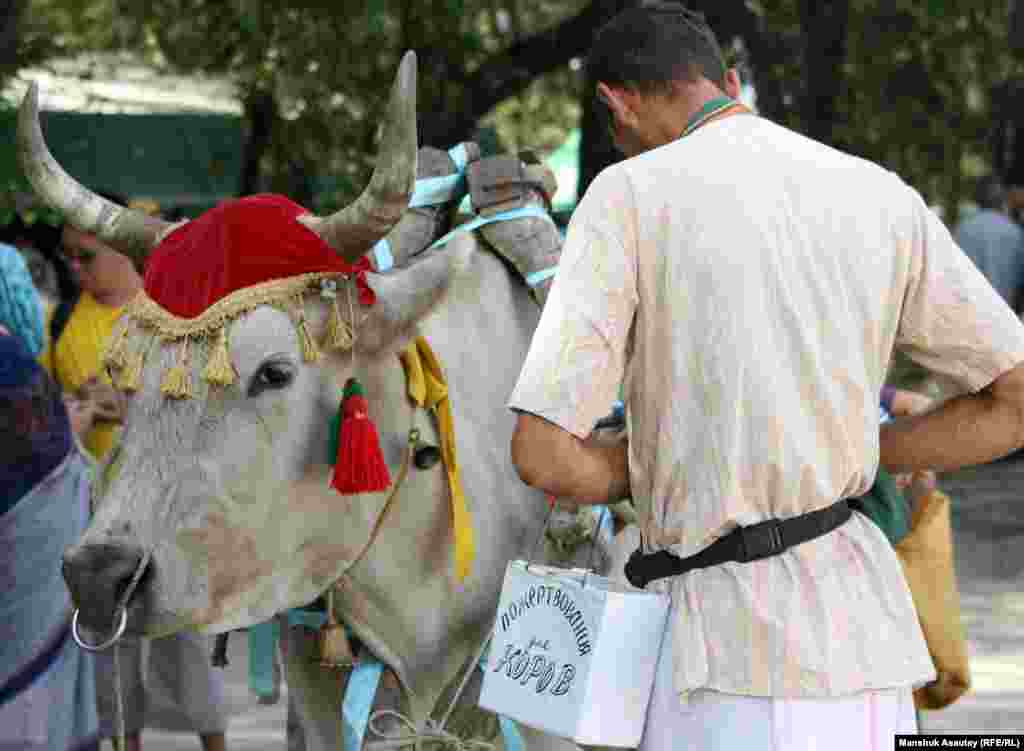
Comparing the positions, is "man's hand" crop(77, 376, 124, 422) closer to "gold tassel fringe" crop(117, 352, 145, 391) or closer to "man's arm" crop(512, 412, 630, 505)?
"gold tassel fringe" crop(117, 352, 145, 391)

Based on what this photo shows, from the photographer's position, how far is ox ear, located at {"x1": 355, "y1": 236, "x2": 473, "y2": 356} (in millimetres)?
3893

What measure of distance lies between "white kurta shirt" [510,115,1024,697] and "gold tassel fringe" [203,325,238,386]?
88 cm

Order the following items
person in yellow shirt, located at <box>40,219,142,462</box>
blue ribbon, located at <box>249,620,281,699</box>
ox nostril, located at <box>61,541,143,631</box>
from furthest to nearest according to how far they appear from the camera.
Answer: person in yellow shirt, located at <box>40,219,142,462</box> → blue ribbon, located at <box>249,620,281,699</box> → ox nostril, located at <box>61,541,143,631</box>

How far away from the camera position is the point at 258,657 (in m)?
4.52

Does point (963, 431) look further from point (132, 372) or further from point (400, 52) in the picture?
point (400, 52)

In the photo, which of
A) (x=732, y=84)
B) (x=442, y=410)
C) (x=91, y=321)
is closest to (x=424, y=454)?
(x=442, y=410)

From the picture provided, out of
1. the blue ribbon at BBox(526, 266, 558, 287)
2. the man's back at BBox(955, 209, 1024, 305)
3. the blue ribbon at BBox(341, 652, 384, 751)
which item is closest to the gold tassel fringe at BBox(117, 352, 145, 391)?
the blue ribbon at BBox(341, 652, 384, 751)

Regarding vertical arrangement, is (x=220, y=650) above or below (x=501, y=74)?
below

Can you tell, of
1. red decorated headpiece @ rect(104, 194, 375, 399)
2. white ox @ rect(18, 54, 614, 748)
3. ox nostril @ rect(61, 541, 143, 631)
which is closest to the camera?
ox nostril @ rect(61, 541, 143, 631)

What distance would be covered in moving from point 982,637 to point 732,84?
6632 millimetres

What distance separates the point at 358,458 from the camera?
371 centimetres

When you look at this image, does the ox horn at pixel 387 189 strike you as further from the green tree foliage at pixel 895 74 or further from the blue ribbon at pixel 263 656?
the green tree foliage at pixel 895 74

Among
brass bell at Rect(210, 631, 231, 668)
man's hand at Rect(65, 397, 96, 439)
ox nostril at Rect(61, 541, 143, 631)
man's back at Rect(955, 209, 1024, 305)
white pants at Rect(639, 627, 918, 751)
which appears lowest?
man's back at Rect(955, 209, 1024, 305)

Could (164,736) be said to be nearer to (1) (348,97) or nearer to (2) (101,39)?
(1) (348,97)
